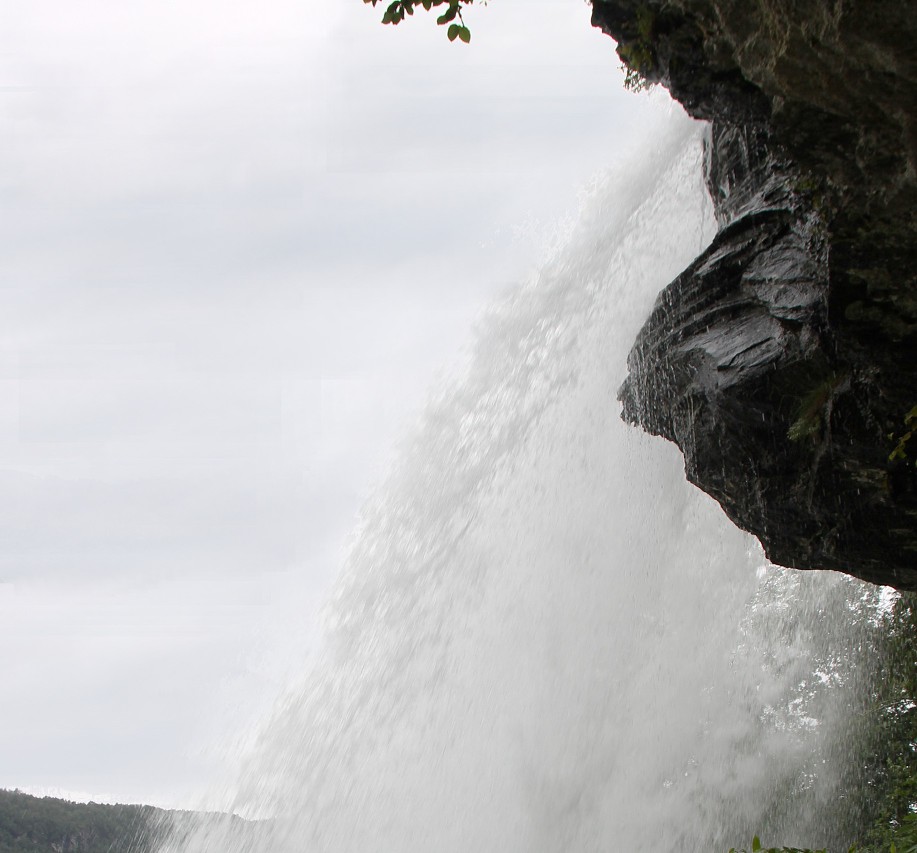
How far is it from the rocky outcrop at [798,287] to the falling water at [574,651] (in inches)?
196

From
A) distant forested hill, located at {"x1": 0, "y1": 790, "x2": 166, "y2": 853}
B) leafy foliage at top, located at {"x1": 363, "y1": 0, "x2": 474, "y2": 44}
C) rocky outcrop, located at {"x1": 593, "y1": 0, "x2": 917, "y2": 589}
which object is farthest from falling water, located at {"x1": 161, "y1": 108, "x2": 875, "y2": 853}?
distant forested hill, located at {"x1": 0, "y1": 790, "x2": 166, "y2": 853}

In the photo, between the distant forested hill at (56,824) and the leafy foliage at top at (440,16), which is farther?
the distant forested hill at (56,824)

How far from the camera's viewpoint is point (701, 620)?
53.1ft

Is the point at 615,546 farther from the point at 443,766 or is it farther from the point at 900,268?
the point at 900,268

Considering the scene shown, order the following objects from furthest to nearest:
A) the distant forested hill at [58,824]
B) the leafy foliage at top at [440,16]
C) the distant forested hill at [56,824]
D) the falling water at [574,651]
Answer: the distant forested hill at [56,824] < the distant forested hill at [58,824] < the falling water at [574,651] < the leafy foliage at top at [440,16]

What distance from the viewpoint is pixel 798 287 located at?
7.65 meters

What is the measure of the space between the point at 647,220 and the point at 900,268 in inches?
359

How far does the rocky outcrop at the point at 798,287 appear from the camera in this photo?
530cm

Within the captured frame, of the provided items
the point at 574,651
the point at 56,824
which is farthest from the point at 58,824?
the point at 574,651

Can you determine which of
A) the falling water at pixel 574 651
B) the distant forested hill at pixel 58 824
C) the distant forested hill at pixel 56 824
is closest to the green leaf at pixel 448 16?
the falling water at pixel 574 651

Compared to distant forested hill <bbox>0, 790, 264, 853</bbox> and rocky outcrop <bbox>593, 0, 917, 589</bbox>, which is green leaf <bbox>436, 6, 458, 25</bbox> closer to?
rocky outcrop <bbox>593, 0, 917, 589</bbox>

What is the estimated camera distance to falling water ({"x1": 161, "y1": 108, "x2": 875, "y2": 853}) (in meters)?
13.8

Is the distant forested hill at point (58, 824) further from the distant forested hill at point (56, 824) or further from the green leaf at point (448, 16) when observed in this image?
the green leaf at point (448, 16)

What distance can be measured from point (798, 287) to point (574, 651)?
8.61 m
